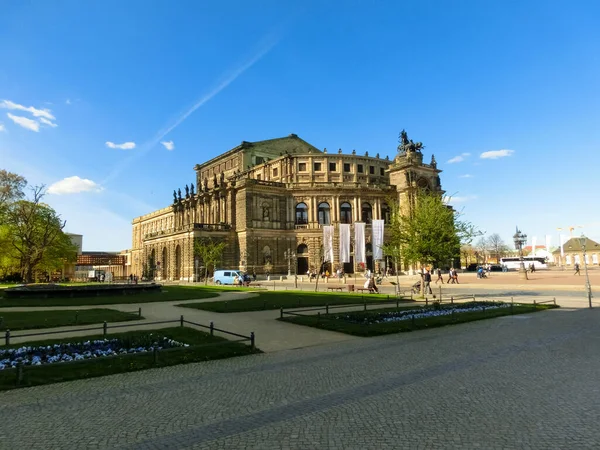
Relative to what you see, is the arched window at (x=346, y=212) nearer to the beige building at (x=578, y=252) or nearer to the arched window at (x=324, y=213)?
the arched window at (x=324, y=213)

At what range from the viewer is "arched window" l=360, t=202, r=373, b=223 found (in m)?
76.1

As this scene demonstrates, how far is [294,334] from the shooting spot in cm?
1441

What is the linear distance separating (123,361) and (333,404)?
599 cm

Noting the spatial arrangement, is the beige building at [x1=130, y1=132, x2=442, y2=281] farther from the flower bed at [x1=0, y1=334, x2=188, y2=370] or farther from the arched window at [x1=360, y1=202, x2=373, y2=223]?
the flower bed at [x1=0, y1=334, x2=188, y2=370]

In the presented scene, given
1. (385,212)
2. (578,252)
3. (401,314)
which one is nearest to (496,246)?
(578,252)

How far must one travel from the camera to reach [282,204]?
236 feet

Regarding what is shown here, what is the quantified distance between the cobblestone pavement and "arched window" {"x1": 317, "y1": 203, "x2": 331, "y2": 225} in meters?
62.3

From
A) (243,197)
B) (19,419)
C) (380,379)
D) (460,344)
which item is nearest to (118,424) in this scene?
(19,419)

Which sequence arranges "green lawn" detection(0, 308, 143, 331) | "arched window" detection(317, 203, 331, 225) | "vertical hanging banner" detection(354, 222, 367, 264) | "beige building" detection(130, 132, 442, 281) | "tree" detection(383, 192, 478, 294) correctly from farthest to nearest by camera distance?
"arched window" detection(317, 203, 331, 225), "beige building" detection(130, 132, 442, 281), "vertical hanging banner" detection(354, 222, 367, 264), "tree" detection(383, 192, 478, 294), "green lawn" detection(0, 308, 143, 331)

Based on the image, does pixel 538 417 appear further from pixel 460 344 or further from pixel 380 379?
pixel 460 344

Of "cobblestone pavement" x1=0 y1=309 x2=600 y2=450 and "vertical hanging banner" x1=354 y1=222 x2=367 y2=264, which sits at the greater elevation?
"vertical hanging banner" x1=354 y1=222 x2=367 y2=264

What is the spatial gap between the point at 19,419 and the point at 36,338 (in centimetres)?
816

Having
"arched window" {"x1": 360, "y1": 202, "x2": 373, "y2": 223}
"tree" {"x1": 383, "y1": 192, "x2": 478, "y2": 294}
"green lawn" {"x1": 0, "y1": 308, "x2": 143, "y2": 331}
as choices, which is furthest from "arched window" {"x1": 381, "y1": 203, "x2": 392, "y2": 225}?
"green lawn" {"x1": 0, "y1": 308, "x2": 143, "y2": 331}

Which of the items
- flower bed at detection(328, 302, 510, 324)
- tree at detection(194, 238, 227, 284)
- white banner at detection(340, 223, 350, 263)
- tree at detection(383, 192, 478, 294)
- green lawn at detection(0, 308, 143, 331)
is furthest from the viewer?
white banner at detection(340, 223, 350, 263)
